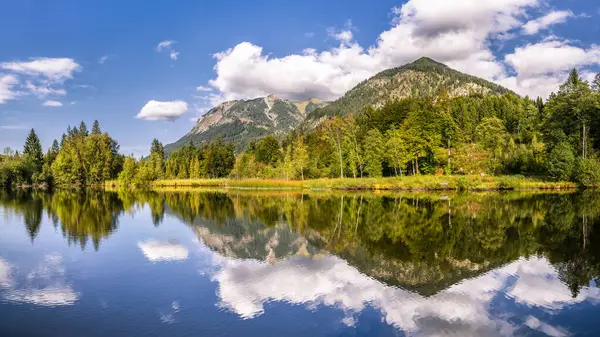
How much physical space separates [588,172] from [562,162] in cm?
315

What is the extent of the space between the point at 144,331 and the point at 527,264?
13884 mm

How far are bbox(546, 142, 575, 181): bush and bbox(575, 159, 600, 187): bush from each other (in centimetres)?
94

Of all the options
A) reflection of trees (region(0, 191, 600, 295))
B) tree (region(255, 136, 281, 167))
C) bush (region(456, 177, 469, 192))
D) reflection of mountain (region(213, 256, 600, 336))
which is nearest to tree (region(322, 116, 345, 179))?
bush (region(456, 177, 469, 192))

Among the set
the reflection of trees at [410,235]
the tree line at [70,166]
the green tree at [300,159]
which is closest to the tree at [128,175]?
the tree line at [70,166]

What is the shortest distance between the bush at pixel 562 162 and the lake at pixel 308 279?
3245cm

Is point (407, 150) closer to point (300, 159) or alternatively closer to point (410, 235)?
point (300, 159)

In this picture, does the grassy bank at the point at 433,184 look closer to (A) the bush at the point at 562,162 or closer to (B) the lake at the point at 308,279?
(A) the bush at the point at 562,162

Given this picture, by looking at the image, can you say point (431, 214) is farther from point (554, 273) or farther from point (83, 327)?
point (83, 327)

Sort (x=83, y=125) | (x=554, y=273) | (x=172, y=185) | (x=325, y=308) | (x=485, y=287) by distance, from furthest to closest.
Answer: (x=83, y=125) → (x=172, y=185) → (x=554, y=273) → (x=485, y=287) → (x=325, y=308)

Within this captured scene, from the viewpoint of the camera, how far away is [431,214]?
30.6 meters

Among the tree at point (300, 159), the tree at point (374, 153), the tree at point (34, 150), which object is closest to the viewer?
the tree at point (374, 153)

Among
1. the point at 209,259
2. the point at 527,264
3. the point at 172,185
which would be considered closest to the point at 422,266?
the point at 527,264

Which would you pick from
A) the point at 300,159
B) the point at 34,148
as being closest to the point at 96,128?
the point at 34,148

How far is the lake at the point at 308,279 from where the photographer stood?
1004cm
